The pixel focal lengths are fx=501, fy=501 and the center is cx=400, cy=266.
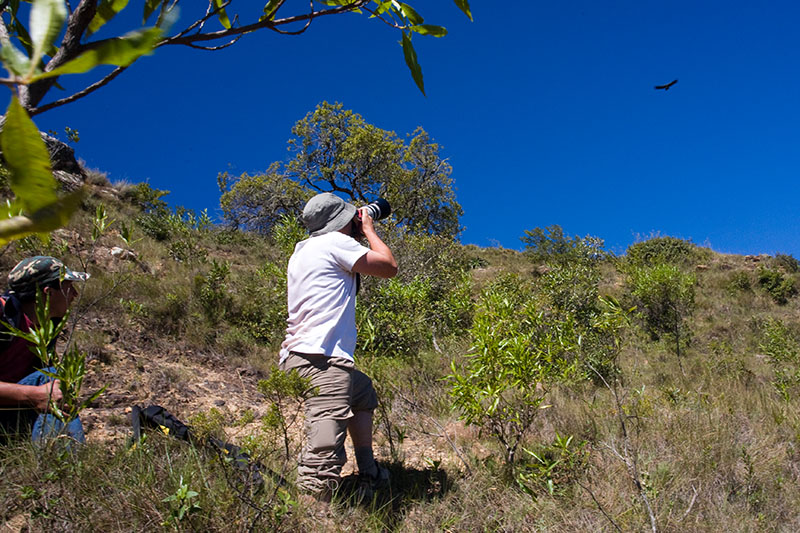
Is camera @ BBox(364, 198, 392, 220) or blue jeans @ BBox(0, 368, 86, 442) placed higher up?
camera @ BBox(364, 198, 392, 220)

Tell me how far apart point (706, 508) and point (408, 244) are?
6.92m

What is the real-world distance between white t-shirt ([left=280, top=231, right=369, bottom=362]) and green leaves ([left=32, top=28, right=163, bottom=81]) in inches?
74.6

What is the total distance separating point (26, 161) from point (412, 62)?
61 cm

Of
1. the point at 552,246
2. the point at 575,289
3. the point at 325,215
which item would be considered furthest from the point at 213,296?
the point at 552,246

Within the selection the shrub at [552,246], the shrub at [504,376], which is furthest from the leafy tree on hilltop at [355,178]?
the shrub at [504,376]

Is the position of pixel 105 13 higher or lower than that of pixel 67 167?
lower

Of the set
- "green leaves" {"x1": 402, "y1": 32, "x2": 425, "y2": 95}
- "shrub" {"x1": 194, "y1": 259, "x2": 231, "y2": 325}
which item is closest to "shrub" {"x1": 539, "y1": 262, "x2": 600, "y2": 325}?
"shrub" {"x1": 194, "y1": 259, "x2": 231, "y2": 325}

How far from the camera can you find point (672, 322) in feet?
31.3

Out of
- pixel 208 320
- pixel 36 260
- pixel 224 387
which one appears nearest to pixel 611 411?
pixel 224 387

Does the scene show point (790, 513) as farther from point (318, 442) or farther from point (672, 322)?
point (672, 322)

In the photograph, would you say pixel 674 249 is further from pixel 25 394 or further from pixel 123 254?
pixel 25 394

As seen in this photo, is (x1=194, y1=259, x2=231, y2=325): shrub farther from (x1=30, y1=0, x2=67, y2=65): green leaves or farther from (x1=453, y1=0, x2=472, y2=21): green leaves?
(x1=30, y1=0, x2=67, y2=65): green leaves

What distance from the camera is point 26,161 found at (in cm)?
32

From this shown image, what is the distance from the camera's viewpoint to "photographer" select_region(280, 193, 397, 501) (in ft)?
6.98
